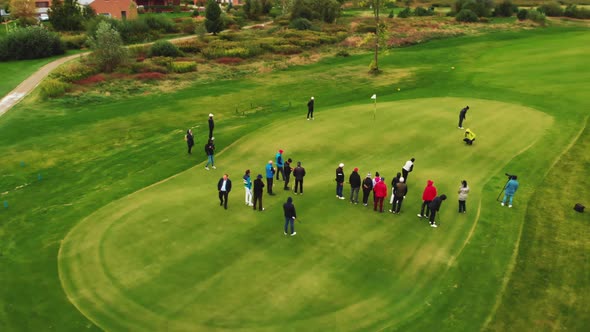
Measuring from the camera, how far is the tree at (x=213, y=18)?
89875 mm

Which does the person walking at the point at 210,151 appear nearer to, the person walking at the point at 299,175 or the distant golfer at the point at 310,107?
the person walking at the point at 299,175

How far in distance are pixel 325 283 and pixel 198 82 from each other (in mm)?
43527

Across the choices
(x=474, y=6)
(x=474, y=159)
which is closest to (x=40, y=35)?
(x=474, y=159)

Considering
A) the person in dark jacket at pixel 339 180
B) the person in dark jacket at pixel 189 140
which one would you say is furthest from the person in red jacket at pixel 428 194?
the person in dark jacket at pixel 189 140

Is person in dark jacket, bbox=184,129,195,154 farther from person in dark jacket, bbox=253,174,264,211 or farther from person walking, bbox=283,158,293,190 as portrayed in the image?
person in dark jacket, bbox=253,174,264,211

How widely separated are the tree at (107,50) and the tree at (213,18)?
31.8 metres

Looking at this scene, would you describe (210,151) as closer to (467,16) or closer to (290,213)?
(290,213)

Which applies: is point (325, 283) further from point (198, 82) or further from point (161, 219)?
point (198, 82)

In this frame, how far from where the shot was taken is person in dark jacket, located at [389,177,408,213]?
21.2 metres

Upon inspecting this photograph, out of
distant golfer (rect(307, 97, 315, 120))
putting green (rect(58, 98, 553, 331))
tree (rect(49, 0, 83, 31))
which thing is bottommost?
putting green (rect(58, 98, 553, 331))

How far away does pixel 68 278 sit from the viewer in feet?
A: 58.0

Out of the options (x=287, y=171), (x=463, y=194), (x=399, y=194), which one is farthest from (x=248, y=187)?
(x=463, y=194)

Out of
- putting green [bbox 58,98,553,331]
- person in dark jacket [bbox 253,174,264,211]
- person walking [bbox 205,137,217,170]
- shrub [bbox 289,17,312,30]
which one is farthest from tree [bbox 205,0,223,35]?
person in dark jacket [bbox 253,174,264,211]

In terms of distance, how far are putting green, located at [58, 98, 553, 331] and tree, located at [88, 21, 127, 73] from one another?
Result: 126ft
